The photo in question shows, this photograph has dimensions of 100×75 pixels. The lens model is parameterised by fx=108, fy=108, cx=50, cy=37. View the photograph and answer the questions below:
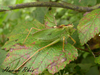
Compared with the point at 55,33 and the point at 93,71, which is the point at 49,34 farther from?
the point at 93,71

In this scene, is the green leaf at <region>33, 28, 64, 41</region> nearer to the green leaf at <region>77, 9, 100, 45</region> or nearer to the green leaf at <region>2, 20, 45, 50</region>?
the green leaf at <region>2, 20, 45, 50</region>

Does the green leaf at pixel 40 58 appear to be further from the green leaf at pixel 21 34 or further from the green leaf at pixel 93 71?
the green leaf at pixel 93 71

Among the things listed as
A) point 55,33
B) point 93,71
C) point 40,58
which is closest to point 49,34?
point 55,33

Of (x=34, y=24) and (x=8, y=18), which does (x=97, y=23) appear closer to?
(x=34, y=24)

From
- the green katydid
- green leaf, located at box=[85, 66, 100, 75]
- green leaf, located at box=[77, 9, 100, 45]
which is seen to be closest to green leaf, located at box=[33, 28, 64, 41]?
the green katydid

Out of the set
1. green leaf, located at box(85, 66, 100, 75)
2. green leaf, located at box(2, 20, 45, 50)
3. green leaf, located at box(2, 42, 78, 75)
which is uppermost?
green leaf, located at box(2, 20, 45, 50)

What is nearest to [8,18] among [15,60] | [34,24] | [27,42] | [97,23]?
[34,24]
